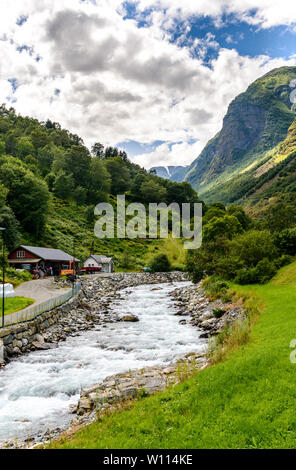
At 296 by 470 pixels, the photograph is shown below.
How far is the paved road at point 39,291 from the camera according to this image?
36500 millimetres

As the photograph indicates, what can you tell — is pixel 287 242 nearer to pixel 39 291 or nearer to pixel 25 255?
pixel 39 291

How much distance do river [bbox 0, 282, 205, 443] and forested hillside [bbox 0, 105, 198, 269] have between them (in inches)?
1626

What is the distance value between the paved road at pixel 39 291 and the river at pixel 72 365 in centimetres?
1075

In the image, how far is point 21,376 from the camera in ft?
57.6

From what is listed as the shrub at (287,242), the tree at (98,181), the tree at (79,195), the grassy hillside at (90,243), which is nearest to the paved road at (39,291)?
the shrub at (287,242)

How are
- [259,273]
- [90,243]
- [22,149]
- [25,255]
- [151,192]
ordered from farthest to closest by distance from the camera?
[151,192], [22,149], [90,243], [25,255], [259,273]

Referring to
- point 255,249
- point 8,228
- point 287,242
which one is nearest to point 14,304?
point 255,249

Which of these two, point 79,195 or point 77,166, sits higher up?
point 77,166

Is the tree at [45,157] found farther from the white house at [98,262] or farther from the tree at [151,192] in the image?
the white house at [98,262]

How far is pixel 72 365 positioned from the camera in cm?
1930

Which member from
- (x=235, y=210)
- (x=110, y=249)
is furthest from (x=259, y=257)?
(x=110, y=249)

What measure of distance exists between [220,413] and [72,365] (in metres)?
13.0

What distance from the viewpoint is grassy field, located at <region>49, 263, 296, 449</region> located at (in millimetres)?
7727
